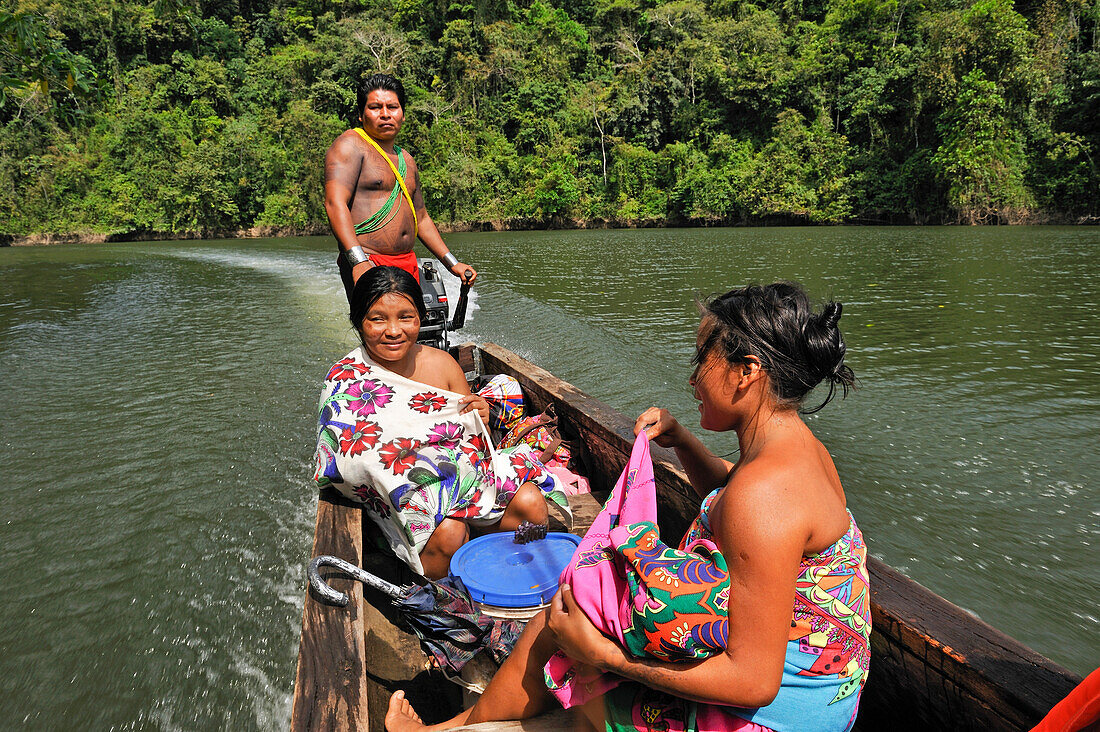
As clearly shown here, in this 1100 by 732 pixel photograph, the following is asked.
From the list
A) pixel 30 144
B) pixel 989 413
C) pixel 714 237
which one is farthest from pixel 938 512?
pixel 30 144

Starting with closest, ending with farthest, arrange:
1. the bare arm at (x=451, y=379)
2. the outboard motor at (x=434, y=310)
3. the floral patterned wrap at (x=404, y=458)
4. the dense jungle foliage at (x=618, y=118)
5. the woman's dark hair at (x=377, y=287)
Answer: the floral patterned wrap at (x=404, y=458), the woman's dark hair at (x=377, y=287), the bare arm at (x=451, y=379), the outboard motor at (x=434, y=310), the dense jungle foliage at (x=618, y=118)

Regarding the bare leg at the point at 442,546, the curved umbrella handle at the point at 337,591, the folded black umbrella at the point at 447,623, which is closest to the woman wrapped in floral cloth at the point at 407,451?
the bare leg at the point at 442,546

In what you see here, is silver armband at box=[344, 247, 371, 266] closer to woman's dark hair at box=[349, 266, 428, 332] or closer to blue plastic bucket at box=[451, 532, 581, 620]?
woman's dark hair at box=[349, 266, 428, 332]

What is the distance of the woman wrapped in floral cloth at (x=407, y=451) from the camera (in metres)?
2.17

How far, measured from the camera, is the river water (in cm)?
250

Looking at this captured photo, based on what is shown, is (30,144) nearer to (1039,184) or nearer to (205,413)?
(205,413)

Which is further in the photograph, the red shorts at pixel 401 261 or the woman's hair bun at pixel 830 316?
the red shorts at pixel 401 261

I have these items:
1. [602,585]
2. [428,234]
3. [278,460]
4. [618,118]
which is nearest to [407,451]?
[602,585]

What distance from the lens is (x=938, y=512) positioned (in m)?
3.45

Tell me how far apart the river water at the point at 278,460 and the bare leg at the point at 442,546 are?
2.41ft

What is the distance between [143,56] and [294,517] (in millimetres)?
53174

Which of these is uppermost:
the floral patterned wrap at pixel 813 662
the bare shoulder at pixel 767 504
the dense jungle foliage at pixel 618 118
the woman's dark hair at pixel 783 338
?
the dense jungle foliage at pixel 618 118

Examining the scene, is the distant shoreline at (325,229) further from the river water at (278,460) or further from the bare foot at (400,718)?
the bare foot at (400,718)

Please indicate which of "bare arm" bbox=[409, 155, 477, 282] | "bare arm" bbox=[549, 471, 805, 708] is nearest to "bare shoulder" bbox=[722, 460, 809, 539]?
"bare arm" bbox=[549, 471, 805, 708]
